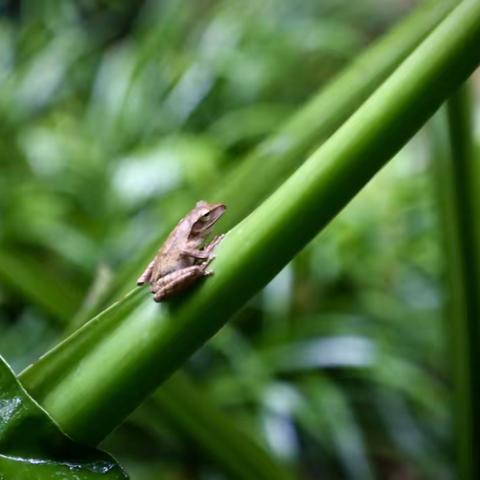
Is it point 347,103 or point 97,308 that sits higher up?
point 347,103

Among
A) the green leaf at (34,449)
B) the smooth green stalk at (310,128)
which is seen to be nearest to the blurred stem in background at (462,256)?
the smooth green stalk at (310,128)

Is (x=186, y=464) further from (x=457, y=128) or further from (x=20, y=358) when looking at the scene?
(x=457, y=128)

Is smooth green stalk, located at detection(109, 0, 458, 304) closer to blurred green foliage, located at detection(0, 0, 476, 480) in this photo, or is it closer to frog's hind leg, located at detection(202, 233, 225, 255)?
frog's hind leg, located at detection(202, 233, 225, 255)

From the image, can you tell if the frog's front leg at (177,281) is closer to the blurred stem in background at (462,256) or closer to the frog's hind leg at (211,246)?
the frog's hind leg at (211,246)

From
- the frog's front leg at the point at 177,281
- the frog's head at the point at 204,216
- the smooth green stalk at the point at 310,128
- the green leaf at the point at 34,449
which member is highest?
the smooth green stalk at the point at 310,128

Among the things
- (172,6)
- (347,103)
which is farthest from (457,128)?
(172,6)

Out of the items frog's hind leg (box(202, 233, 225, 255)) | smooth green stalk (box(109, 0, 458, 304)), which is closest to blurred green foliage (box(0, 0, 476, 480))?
smooth green stalk (box(109, 0, 458, 304))
